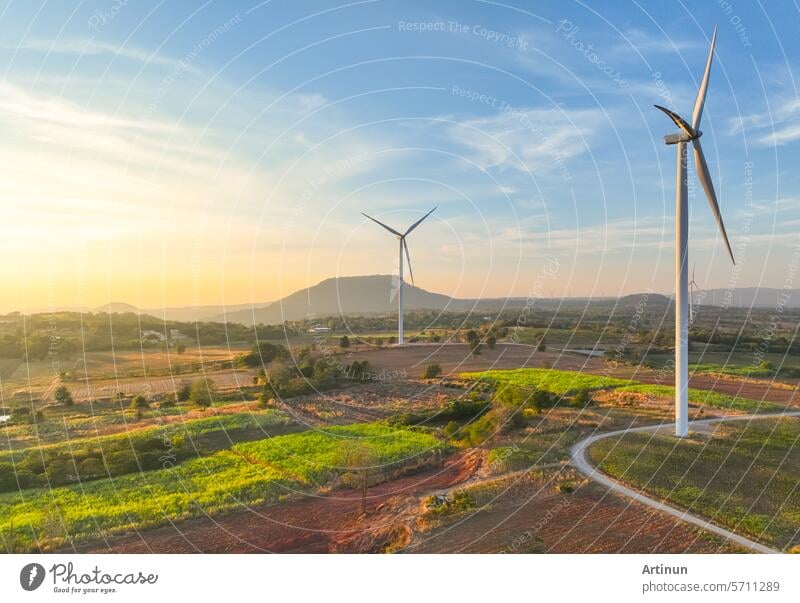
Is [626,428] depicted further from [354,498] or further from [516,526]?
[354,498]

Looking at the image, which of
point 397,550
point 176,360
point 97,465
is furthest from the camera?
point 176,360

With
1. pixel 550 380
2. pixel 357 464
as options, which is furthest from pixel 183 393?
pixel 550 380

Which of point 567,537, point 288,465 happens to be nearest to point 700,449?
point 567,537

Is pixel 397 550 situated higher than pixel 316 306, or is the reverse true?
pixel 316 306

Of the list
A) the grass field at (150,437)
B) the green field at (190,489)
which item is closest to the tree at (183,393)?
the grass field at (150,437)

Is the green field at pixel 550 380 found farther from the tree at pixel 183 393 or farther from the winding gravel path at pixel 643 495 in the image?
the tree at pixel 183 393

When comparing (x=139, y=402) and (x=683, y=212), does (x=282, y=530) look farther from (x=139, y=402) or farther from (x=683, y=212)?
(x=683, y=212)
